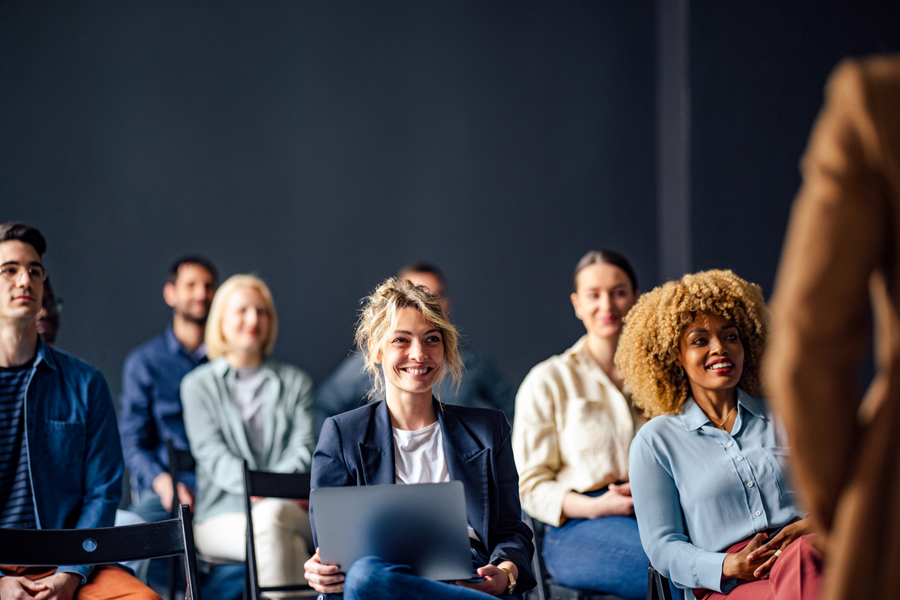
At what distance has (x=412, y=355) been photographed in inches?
80.5

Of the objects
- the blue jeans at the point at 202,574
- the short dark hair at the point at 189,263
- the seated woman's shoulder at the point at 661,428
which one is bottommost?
the blue jeans at the point at 202,574

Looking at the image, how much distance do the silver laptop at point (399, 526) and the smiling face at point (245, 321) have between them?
1.80 metres

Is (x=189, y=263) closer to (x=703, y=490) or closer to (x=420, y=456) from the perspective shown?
(x=420, y=456)

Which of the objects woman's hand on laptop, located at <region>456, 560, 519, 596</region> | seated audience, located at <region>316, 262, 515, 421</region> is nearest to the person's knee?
woman's hand on laptop, located at <region>456, 560, 519, 596</region>

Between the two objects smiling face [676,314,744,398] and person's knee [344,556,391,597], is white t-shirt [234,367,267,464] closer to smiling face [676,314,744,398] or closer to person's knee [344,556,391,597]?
person's knee [344,556,391,597]

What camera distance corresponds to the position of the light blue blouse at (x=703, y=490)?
184 centimetres

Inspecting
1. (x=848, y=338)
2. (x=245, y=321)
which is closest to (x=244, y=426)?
(x=245, y=321)

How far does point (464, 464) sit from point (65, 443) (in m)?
1.17

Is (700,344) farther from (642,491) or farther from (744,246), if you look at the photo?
(744,246)

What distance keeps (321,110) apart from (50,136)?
1.40 meters

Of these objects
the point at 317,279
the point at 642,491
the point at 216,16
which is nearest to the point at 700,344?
the point at 642,491

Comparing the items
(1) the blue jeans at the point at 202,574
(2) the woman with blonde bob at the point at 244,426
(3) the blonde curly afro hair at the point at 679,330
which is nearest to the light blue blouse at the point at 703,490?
(3) the blonde curly afro hair at the point at 679,330

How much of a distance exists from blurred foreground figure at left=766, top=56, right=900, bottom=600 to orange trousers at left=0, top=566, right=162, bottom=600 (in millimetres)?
1685

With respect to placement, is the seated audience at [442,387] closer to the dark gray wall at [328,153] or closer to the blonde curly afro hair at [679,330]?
the dark gray wall at [328,153]
